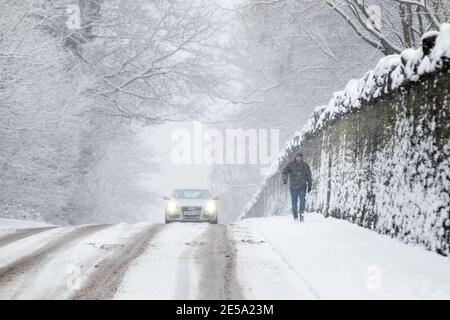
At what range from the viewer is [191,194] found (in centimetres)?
2030

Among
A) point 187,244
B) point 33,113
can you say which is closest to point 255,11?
point 33,113

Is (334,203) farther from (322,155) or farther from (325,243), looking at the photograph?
(325,243)

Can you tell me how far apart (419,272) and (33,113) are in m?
13.4

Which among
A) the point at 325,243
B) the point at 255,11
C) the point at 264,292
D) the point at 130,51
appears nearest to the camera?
the point at 264,292

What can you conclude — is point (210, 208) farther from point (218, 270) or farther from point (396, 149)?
point (218, 270)

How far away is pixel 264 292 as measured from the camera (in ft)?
20.8

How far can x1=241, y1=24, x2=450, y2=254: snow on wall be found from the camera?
8.05 meters

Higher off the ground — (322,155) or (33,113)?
(33,113)

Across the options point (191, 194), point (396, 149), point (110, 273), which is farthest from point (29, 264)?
point (191, 194)

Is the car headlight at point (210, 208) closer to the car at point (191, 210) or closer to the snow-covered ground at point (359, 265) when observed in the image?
the car at point (191, 210)

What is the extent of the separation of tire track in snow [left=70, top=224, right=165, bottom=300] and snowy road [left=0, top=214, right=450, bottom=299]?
1 centimetres

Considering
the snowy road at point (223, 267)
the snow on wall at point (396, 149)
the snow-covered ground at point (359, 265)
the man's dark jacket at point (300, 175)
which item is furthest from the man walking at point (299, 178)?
the snow-covered ground at point (359, 265)

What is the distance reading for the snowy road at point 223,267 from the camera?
6397mm

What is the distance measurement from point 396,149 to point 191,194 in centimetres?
1128
